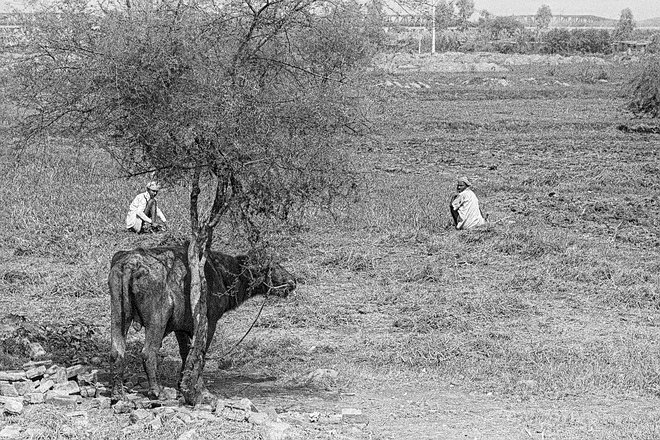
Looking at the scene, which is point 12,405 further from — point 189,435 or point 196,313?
point 196,313

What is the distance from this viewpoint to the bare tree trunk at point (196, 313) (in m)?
7.80

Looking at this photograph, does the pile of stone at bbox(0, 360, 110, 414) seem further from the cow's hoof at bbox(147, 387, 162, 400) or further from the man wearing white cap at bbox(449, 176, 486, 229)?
the man wearing white cap at bbox(449, 176, 486, 229)

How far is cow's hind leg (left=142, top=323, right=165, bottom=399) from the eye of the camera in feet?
26.0

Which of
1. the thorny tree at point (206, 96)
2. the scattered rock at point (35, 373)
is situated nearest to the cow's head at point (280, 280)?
the thorny tree at point (206, 96)

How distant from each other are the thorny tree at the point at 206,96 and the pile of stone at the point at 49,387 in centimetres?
79

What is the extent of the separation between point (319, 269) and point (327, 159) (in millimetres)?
6052

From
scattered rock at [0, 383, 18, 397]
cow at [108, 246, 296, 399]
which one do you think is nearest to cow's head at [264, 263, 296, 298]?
cow at [108, 246, 296, 399]

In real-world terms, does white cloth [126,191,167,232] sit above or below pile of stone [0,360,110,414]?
below

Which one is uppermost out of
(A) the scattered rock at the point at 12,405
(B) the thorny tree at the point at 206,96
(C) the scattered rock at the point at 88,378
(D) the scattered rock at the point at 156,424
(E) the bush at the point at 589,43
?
(B) the thorny tree at the point at 206,96

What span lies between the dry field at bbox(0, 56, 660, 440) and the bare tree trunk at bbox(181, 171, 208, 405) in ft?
2.13

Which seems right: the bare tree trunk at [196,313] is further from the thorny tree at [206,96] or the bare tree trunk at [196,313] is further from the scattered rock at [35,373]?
the scattered rock at [35,373]

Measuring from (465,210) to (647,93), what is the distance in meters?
20.4

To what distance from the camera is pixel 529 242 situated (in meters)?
14.3

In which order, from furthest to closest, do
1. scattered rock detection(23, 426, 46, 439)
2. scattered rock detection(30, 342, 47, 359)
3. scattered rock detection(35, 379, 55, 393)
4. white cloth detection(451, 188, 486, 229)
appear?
white cloth detection(451, 188, 486, 229) < scattered rock detection(30, 342, 47, 359) < scattered rock detection(35, 379, 55, 393) < scattered rock detection(23, 426, 46, 439)
